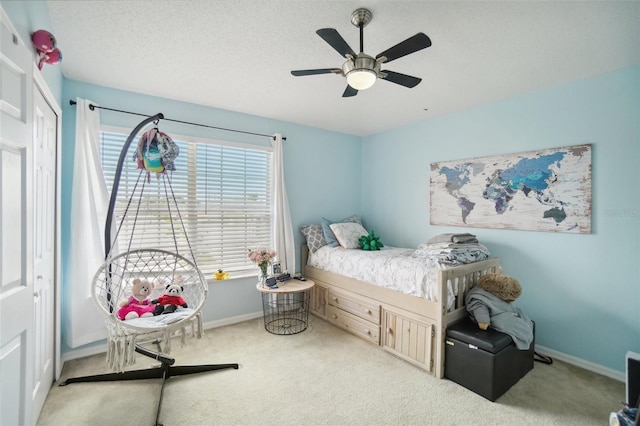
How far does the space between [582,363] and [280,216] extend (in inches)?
131

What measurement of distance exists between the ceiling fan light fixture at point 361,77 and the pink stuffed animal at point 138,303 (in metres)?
2.22

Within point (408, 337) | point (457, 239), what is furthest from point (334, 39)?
point (408, 337)

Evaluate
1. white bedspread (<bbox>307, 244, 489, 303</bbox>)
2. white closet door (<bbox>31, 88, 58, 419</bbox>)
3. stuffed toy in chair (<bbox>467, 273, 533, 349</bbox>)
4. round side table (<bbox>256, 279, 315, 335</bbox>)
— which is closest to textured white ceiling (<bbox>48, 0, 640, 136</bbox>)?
white closet door (<bbox>31, 88, 58, 419</bbox>)

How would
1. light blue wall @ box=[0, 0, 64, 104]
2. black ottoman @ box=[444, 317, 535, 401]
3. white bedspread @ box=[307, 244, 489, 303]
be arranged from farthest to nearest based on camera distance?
white bedspread @ box=[307, 244, 489, 303], black ottoman @ box=[444, 317, 535, 401], light blue wall @ box=[0, 0, 64, 104]

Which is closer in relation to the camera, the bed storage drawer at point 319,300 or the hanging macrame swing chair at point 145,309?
the hanging macrame swing chair at point 145,309

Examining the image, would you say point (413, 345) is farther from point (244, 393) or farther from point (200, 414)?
point (200, 414)

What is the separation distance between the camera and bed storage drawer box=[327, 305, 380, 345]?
2961 mm

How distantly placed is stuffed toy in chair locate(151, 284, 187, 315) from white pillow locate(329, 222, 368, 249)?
1.97 meters

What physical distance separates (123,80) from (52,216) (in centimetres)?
135

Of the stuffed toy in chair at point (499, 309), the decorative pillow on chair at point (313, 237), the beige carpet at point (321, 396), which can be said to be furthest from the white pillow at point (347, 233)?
the stuffed toy in chair at point (499, 309)

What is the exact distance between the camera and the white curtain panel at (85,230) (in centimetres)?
257

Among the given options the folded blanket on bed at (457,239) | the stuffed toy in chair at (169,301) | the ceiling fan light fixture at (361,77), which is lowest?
the stuffed toy in chair at (169,301)

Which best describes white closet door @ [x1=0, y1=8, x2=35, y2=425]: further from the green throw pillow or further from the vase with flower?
the green throw pillow

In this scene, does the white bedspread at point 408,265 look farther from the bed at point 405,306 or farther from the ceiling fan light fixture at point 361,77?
the ceiling fan light fixture at point 361,77
